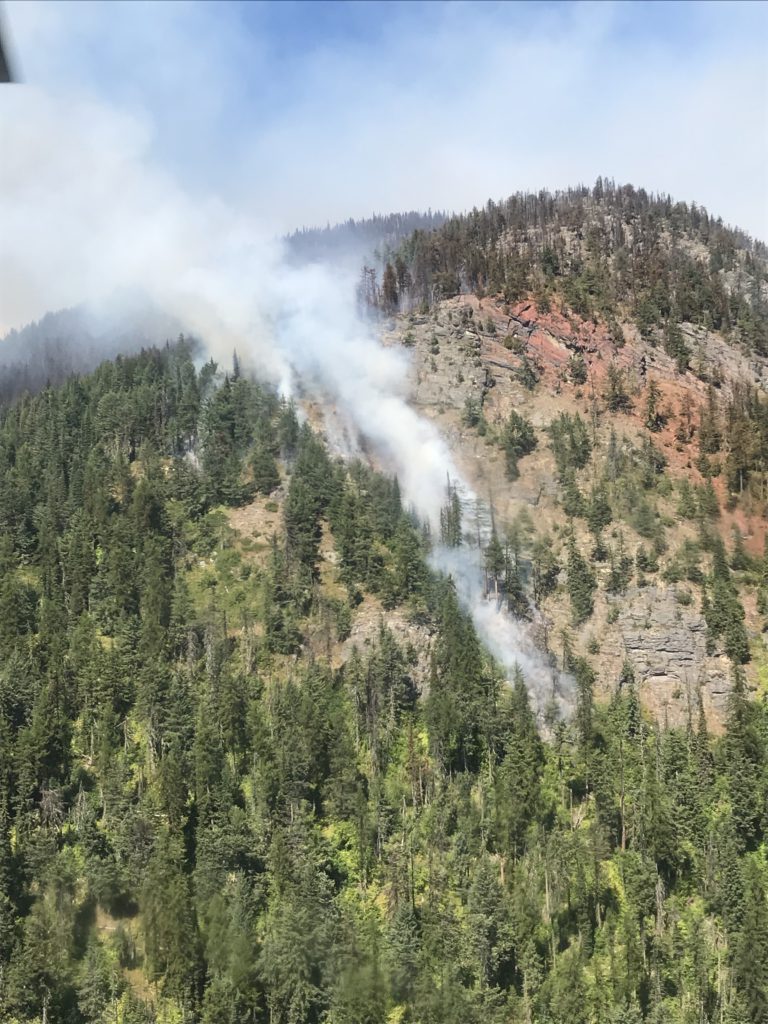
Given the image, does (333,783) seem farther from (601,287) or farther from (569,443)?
(601,287)

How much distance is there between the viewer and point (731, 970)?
3250 inches

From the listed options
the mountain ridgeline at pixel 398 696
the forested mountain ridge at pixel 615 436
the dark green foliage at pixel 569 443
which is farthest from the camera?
the dark green foliage at pixel 569 443

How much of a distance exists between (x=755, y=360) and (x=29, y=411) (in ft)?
448

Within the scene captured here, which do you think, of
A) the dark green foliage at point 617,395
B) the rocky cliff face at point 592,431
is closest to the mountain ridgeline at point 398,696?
the rocky cliff face at point 592,431

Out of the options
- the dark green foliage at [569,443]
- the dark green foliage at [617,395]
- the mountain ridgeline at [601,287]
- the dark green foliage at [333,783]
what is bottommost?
the dark green foliage at [333,783]

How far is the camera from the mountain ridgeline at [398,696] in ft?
273

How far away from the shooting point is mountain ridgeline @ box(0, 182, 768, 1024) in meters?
83.1

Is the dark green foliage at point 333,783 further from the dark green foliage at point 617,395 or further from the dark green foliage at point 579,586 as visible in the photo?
the dark green foliage at point 617,395

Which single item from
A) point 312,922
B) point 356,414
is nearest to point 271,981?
point 312,922

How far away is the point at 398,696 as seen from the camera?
114 metres

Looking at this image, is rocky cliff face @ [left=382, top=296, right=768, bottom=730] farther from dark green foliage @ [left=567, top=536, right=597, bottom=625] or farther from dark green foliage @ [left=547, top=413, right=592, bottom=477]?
dark green foliage @ [left=547, top=413, right=592, bottom=477]

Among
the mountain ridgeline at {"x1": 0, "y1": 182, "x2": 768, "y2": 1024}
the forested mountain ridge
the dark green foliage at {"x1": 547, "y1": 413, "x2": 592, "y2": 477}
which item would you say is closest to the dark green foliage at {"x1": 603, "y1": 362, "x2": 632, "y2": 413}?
the forested mountain ridge

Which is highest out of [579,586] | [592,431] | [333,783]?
[592,431]

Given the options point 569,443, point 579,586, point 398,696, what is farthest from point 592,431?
point 398,696
